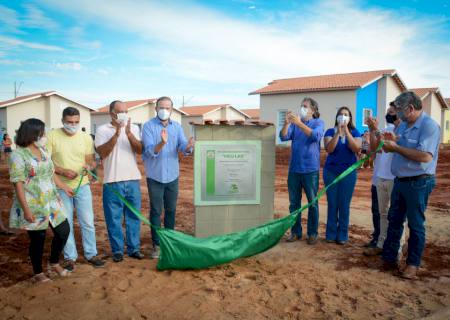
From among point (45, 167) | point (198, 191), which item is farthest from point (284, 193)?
point (45, 167)

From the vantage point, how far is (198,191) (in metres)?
4.99

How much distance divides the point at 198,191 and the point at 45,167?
6.37ft

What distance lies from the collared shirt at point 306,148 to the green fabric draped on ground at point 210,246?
1127mm

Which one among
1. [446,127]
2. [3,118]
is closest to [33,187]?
[3,118]

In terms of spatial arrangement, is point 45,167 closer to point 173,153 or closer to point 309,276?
point 173,153

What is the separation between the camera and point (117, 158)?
4.49m

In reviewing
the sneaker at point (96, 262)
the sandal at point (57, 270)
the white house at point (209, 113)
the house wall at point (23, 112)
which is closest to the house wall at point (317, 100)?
the white house at point (209, 113)

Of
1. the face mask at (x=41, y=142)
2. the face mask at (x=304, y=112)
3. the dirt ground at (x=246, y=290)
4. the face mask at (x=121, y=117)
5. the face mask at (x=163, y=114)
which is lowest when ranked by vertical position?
the dirt ground at (x=246, y=290)

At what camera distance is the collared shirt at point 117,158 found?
14.7ft

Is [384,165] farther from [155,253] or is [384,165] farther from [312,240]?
[155,253]

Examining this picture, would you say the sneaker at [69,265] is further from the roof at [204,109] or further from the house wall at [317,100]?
the roof at [204,109]

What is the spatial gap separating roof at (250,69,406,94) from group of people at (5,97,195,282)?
→ 20.1 metres

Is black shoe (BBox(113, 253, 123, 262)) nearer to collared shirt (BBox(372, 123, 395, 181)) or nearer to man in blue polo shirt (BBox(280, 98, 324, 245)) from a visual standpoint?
man in blue polo shirt (BBox(280, 98, 324, 245))

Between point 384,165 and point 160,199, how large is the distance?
2908mm
